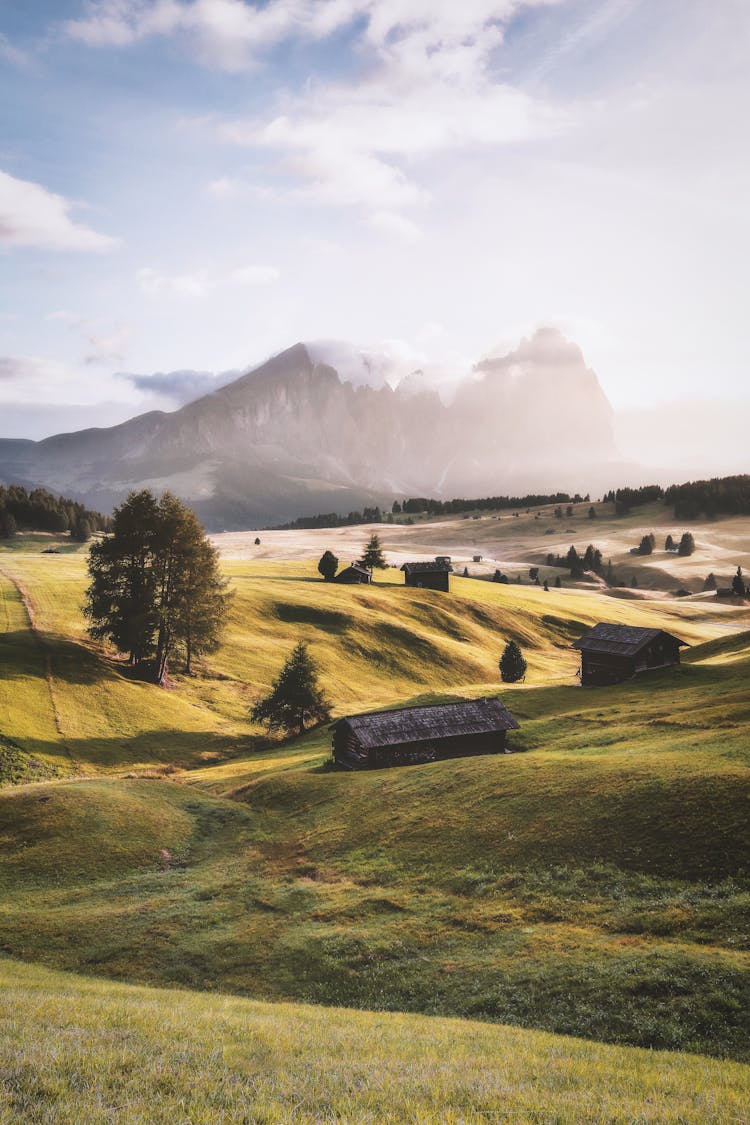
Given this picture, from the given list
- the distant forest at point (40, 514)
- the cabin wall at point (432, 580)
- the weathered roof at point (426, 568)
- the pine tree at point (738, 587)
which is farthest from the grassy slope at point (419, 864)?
the pine tree at point (738, 587)

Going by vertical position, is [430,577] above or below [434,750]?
above

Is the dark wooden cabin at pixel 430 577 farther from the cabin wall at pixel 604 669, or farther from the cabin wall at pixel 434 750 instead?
the cabin wall at pixel 434 750

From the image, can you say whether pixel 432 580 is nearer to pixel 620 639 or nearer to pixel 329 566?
pixel 329 566

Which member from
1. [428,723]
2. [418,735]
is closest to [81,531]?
[428,723]

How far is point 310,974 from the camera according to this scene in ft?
79.6

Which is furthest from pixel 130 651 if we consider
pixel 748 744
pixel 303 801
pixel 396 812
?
pixel 748 744

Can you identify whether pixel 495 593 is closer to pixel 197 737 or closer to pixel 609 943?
pixel 197 737

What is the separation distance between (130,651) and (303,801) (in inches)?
1404

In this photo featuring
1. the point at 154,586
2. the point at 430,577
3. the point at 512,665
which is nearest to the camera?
the point at 154,586

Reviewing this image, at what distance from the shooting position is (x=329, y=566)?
5344 inches

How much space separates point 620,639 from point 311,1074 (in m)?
73.2

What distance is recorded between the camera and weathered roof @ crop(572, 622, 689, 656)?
246 feet

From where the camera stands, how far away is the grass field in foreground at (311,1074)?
851 centimetres

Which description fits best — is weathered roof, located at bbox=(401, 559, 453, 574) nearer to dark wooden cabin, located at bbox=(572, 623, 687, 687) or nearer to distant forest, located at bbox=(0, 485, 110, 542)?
dark wooden cabin, located at bbox=(572, 623, 687, 687)
